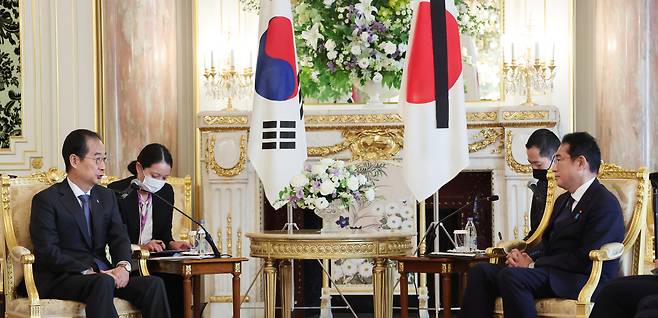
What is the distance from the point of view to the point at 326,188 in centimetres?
644

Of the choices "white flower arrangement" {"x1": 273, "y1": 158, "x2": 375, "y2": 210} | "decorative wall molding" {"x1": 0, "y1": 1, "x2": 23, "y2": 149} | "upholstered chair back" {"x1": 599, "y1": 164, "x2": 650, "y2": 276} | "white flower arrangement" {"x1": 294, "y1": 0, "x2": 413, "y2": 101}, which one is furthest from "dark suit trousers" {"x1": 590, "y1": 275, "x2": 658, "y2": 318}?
"decorative wall molding" {"x1": 0, "y1": 1, "x2": 23, "y2": 149}

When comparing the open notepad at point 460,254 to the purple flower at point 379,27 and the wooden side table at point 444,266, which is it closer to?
the wooden side table at point 444,266

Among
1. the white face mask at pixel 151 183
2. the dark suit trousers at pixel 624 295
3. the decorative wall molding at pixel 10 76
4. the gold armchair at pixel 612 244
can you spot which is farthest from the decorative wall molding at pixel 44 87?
the dark suit trousers at pixel 624 295

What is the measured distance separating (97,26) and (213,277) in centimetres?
207

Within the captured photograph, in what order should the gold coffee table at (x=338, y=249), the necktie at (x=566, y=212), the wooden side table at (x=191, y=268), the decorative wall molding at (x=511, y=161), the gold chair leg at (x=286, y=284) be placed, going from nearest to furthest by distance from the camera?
the necktie at (x=566, y=212)
the wooden side table at (x=191, y=268)
the gold coffee table at (x=338, y=249)
the gold chair leg at (x=286, y=284)
the decorative wall molding at (x=511, y=161)

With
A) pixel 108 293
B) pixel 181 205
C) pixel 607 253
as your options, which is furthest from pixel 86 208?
pixel 607 253

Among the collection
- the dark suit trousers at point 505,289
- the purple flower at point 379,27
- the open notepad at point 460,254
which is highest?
the purple flower at point 379,27

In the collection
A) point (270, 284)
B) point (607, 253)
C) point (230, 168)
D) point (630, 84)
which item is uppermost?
point (630, 84)

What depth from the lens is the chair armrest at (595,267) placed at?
549 cm

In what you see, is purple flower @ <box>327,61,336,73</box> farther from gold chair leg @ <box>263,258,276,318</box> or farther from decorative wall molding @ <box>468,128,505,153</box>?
gold chair leg @ <box>263,258,276,318</box>

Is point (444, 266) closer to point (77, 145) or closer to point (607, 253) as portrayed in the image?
point (607, 253)

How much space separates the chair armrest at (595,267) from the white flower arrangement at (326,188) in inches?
58.5

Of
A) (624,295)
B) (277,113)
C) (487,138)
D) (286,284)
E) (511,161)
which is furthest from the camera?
(487,138)

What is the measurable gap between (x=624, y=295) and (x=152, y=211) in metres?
2.98
